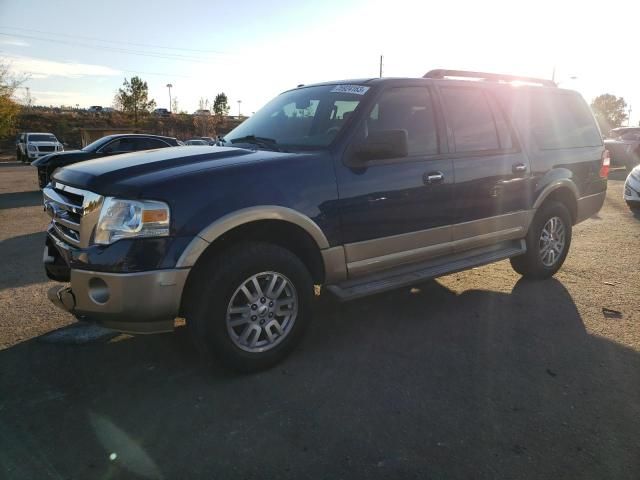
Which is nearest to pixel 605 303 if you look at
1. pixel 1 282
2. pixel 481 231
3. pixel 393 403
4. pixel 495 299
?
pixel 495 299

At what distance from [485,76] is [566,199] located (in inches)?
67.3

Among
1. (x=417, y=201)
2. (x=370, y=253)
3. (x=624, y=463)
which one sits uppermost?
(x=417, y=201)

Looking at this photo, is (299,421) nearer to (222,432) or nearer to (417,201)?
(222,432)

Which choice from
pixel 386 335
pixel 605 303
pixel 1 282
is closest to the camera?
pixel 386 335

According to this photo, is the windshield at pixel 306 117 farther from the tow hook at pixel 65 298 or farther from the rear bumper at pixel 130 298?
the tow hook at pixel 65 298

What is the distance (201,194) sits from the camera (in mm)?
2859

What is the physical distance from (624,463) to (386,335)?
1.82 metres

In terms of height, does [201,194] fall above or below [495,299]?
above

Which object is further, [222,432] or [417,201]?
[417,201]

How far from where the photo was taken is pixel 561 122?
5242mm

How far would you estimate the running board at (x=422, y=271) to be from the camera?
3508 mm

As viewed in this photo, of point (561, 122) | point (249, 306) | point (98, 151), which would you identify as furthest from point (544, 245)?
point (98, 151)

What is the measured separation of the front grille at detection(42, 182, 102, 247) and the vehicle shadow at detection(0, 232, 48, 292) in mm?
2023

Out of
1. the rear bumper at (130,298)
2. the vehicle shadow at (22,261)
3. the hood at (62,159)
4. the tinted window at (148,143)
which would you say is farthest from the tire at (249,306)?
the tinted window at (148,143)
